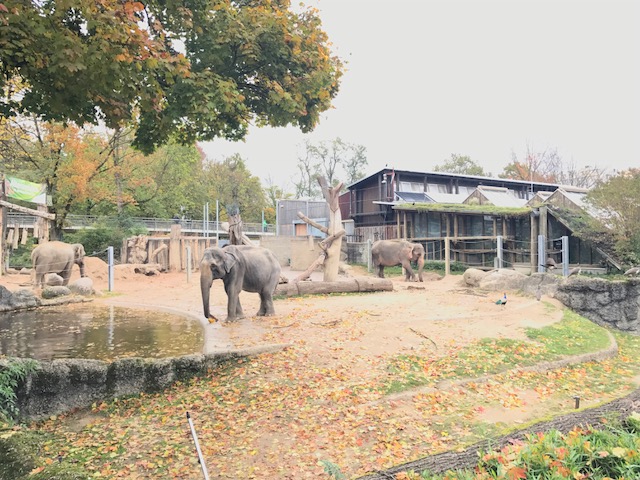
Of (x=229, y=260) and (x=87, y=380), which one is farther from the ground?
(x=229, y=260)

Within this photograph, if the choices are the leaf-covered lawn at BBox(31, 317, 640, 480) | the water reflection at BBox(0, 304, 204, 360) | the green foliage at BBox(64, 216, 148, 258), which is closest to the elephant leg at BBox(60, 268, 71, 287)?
the water reflection at BBox(0, 304, 204, 360)

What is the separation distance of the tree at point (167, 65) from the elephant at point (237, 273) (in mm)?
2274

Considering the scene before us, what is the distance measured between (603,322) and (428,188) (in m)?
20.0

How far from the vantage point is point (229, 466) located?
4.14m

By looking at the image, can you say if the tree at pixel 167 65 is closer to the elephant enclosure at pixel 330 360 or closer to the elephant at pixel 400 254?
the elephant enclosure at pixel 330 360

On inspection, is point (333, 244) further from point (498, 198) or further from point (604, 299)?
point (498, 198)

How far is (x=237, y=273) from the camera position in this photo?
8.86 metres

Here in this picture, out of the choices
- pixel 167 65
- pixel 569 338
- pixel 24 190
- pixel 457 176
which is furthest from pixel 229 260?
pixel 457 176

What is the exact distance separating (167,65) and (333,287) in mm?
9737

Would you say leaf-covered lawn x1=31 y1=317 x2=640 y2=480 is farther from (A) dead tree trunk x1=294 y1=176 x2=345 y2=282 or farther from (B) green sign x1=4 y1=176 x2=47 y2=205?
(B) green sign x1=4 y1=176 x2=47 y2=205

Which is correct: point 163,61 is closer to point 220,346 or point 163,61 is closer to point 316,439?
point 220,346

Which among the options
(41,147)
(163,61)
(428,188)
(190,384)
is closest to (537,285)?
(190,384)

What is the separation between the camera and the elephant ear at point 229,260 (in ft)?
28.3

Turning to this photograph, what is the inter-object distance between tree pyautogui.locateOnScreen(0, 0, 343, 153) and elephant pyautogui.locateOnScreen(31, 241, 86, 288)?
886cm
